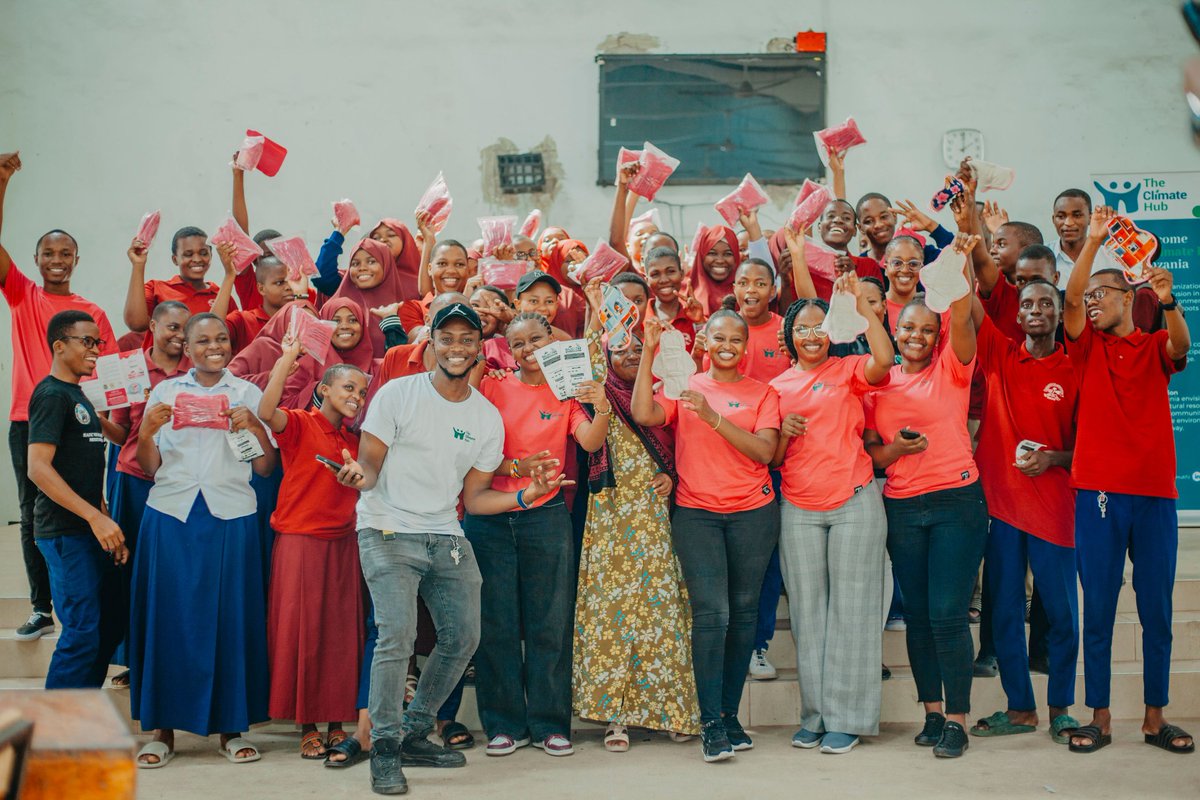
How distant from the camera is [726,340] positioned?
15.6ft

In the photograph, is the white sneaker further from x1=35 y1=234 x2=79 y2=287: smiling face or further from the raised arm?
x1=35 y1=234 x2=79 y2=287: smiling face

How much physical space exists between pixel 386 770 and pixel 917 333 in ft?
8.75

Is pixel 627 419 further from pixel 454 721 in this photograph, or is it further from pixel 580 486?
pixel 454 721

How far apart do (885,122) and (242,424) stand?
5.61m

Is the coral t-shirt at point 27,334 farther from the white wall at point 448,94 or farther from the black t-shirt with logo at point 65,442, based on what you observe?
the white wall at point 448,94

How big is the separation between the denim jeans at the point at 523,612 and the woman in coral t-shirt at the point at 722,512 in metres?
0.52

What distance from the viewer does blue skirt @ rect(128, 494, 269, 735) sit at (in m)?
4.57

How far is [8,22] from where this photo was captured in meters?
8.27

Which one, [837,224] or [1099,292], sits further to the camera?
[837,224]

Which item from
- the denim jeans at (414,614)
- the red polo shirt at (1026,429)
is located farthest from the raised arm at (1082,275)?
the denim jeans at (414,614)

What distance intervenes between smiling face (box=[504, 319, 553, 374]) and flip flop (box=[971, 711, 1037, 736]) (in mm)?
2382

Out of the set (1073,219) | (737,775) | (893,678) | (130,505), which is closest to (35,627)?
(130,505)

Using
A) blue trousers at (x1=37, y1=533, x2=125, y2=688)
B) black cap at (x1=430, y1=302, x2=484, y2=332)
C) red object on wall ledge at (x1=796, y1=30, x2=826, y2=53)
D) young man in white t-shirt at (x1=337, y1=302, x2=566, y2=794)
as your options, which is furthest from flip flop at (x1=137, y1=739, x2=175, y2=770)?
red object on wall ledge at (x1=796, y1=30, x2=826, y2=53)

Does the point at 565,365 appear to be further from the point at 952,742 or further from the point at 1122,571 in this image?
the point at 1122,571
